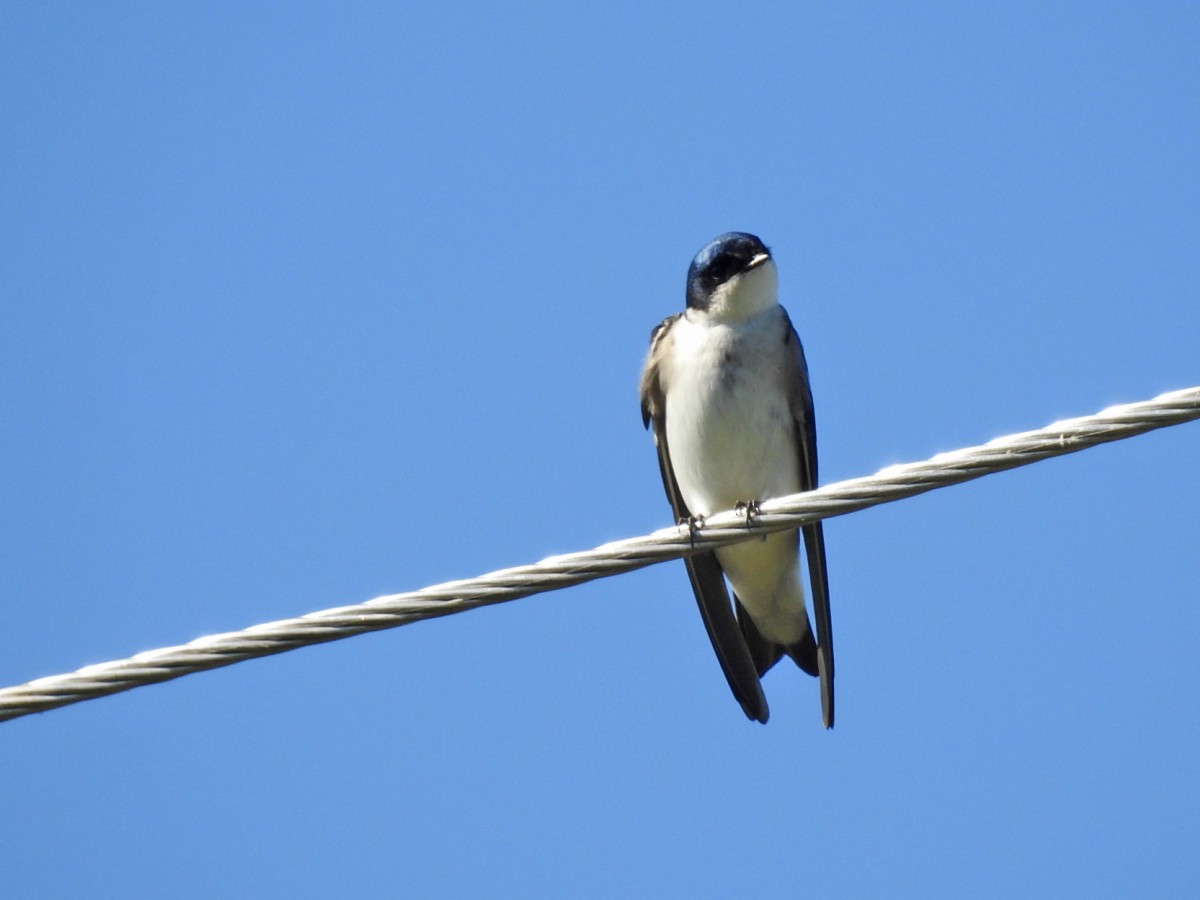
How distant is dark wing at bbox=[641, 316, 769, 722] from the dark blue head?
0.22 m

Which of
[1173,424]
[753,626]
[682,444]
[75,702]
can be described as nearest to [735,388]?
[682,444]

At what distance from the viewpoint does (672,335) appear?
266 inches

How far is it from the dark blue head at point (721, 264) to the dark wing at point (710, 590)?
216 millimetres

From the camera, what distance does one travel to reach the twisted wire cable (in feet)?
11.2

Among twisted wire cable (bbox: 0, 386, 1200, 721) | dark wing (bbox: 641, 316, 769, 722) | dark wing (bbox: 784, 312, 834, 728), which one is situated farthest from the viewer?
dark wing (bbox: 641, 316, 769, 722)

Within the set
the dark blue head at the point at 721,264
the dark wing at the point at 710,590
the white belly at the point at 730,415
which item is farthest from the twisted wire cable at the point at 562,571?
the dark blue head at the point at 721,264

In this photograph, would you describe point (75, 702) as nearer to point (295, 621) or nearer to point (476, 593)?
point (295, 621)

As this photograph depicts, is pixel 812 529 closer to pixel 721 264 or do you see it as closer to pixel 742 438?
pixel 742 438

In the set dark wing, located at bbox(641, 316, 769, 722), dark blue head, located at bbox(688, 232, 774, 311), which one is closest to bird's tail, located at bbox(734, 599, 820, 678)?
dark wing, located at bbox(641, 316, 769, 722)

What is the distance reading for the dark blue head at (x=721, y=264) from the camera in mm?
6609

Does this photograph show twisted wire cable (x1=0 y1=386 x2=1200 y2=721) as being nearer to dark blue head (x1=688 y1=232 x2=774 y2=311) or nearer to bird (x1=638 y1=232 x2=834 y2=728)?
bird (x1=638 y1=232 x2=834 y2=728)

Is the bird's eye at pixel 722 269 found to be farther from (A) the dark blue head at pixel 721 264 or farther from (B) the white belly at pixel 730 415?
(B) the white belly at pixel 730 415

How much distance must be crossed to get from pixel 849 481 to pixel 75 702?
5.87 ft

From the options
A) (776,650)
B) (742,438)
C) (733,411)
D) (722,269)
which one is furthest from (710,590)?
(722,269)
